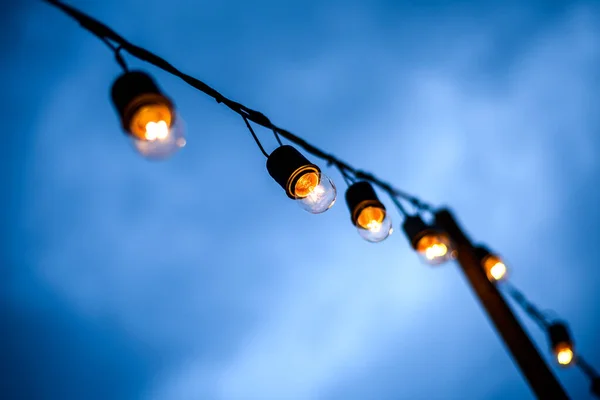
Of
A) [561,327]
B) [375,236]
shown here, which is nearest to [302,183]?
[375,236]

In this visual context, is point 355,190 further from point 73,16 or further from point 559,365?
point 559,365

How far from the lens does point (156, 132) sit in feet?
6.23

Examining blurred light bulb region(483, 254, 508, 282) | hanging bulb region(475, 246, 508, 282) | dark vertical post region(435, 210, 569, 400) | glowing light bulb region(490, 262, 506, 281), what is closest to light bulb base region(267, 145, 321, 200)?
dark vertical post region(435, 210, 569, 400)

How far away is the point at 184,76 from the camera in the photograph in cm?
198

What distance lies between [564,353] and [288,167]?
6.77m

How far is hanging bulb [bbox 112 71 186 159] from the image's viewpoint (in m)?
1.71

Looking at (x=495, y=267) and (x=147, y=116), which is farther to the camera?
(x=495, y=267)

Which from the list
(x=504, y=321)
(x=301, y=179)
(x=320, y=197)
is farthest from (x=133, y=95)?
(x=504, y=321)

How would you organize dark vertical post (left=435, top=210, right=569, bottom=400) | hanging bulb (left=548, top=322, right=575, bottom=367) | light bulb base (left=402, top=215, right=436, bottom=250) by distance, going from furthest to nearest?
hanging bulb (left=548, top=322, right=575, bottom=367), light bulb base (left=402, top=215, right=436, bottom=250), dark vertical post (left=435, top=210, right=569, bottom=400)

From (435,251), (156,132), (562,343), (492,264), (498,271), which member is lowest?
(562,343)

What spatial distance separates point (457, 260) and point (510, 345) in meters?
1.12

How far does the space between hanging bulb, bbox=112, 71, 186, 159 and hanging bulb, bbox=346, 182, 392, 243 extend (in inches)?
64.8

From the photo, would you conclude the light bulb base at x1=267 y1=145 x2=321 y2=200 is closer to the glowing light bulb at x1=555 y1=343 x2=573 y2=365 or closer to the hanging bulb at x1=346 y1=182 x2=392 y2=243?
the hanging bulb at x1=346 y1=182 x2=392 y2=243

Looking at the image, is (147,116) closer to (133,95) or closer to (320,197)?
(133,95)
